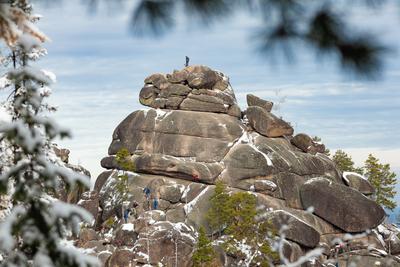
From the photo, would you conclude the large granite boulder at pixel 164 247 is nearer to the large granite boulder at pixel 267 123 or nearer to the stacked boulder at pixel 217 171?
the stacked boulder at pixel 217 171

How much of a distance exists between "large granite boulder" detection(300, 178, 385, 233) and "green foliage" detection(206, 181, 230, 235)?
22.2ft

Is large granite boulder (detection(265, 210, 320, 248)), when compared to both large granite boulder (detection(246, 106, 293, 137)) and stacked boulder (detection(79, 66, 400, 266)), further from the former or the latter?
large granite boulder (detection(246, 106, 293, 137))

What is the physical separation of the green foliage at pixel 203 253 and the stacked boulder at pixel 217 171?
3.81 metres

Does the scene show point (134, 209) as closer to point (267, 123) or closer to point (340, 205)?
point (267, 123)

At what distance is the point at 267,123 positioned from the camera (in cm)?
4422

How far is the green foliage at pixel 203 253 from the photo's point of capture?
1227 inches

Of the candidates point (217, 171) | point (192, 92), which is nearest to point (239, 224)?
point (217, 171)

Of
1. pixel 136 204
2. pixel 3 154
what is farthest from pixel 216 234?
pixel 3 154

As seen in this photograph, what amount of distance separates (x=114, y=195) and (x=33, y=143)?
37.3 meters

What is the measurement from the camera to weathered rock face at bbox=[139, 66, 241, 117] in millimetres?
44469

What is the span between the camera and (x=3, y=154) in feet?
44.9

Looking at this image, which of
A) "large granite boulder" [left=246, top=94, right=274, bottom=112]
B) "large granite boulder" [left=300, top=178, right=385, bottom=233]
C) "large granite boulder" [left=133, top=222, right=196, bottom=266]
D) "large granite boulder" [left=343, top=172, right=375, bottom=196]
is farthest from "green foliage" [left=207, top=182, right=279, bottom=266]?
"large granite boulder" [left=343, top=172, right=375, bottom=196]

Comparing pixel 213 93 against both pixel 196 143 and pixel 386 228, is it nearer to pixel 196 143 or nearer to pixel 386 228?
pixel 196 143

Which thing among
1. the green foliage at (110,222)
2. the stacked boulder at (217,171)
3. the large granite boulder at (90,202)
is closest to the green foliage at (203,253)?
the stacked boulder at (217,171)
